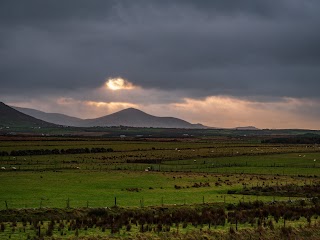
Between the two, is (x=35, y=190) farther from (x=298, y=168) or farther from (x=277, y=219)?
(x=298, y=168)

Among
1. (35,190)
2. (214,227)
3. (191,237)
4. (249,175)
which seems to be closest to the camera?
(191,237)

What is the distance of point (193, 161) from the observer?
329 ft

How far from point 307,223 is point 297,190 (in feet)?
61.2

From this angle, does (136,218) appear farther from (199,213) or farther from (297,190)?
(297,190)

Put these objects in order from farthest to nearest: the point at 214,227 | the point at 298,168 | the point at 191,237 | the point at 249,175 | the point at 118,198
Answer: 1. the point at 298,168
2. the point at 249,175
3. the point at 118,198
4. the point at 214,227
5. the point at 191,237

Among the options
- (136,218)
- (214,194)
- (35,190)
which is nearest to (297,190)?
(214,194)

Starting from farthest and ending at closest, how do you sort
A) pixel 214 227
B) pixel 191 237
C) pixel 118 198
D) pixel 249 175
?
pixel 249 175, pixel 118 198, pixel 214 227, pixel 191 237

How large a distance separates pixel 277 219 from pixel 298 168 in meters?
51.1

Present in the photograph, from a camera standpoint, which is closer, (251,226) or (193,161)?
(251,226)

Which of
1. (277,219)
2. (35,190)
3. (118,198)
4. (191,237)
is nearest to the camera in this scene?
(191,237)

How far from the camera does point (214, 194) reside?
2044 inches

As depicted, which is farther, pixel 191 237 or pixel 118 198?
pixel 118 198

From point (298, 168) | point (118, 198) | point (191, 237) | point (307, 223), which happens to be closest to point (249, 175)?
point (298, 168)

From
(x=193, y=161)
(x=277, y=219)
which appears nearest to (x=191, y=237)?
(x=277, y=219)
